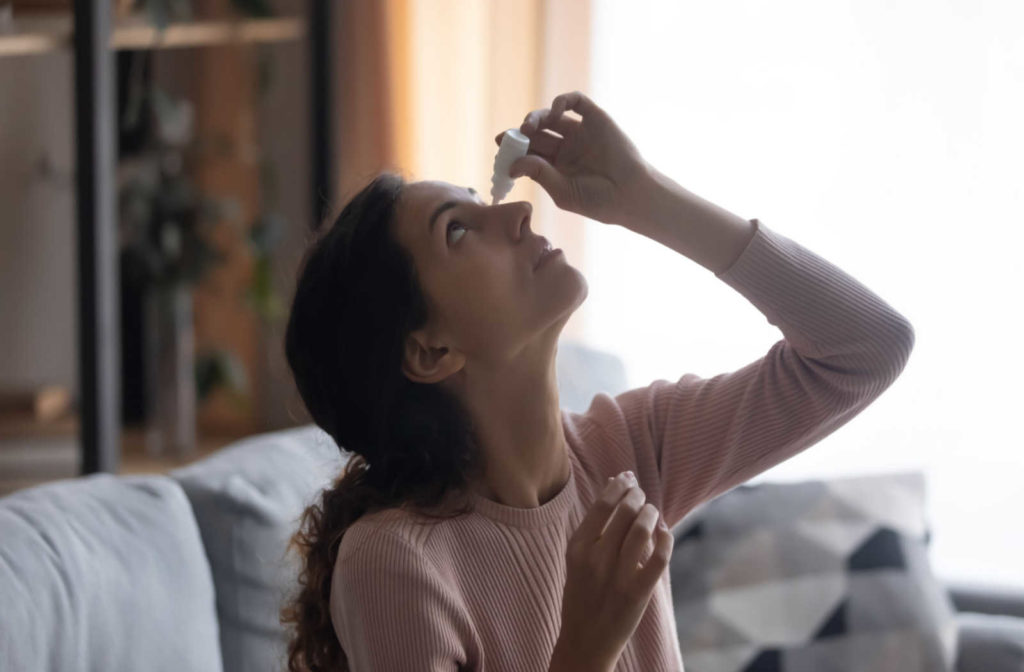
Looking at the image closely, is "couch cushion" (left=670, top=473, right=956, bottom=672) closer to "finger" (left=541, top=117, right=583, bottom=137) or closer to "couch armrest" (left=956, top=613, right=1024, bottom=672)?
"couch armrest" (left=956, top=613, right=1024, bottom=672)

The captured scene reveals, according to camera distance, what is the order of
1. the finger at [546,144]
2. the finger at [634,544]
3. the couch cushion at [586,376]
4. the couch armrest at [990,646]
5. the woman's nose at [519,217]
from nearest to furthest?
the finger at [634,544] → the woman's nose at [519,217] → the finger at [546,144] → the couch armrest at [990,646] → the couch cushion at [586,376]

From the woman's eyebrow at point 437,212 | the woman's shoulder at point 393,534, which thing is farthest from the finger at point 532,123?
the woman's shoulder at point 393,534

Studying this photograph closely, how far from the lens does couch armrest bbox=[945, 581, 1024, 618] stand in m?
2.00

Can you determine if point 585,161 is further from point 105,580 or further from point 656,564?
point 105,580

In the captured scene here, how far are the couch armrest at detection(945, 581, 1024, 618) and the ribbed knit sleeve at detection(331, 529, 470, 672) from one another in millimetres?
1383

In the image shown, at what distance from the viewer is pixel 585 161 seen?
4.03 feet

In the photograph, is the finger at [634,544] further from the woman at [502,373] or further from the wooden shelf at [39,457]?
the wooden shelf at [39,457]

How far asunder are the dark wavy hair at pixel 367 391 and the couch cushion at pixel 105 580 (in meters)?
0.22

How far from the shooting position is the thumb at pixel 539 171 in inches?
45.9

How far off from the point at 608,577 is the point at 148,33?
7.66 feet

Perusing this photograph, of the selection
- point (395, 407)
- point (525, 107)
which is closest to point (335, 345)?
point (395, 407)

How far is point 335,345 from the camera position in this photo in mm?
1139

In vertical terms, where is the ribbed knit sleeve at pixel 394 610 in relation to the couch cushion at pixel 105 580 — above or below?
above

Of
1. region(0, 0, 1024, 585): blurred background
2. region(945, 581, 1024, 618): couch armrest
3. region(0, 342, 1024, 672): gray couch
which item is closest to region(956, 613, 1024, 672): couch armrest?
region(0, 342, 1024, 672): gray couch
